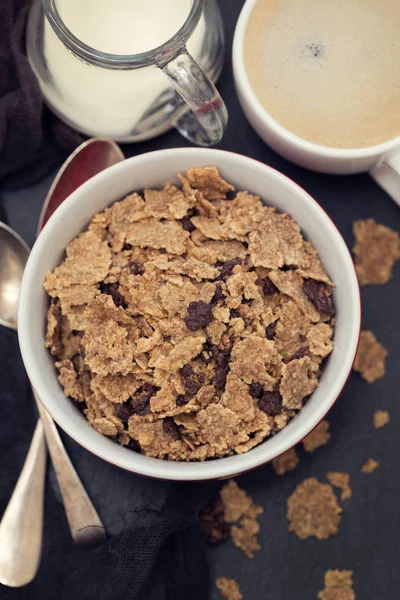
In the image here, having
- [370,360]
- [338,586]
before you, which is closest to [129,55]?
[370,360]

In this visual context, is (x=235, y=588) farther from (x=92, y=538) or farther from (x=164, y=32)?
(x=164, y=32)

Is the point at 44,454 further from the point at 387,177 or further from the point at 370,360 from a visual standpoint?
the point at 387,177

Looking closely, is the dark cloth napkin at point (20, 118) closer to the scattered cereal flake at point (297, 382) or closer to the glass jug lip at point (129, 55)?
the glass jug lip at point (129, 55)

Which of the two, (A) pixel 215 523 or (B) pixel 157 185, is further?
(A) pixel 215 523

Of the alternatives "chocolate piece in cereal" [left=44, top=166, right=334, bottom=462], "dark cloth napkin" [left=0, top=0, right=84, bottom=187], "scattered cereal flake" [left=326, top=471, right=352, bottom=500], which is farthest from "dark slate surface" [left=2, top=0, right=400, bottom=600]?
"chocolate piece in cereal" [left=44, top=166, right=334, bottom=462]

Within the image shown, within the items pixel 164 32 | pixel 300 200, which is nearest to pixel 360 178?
pixel 300 200

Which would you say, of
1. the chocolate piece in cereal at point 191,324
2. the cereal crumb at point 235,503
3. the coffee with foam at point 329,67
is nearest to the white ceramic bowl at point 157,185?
the chocolate piece in cereal at point 191,324
